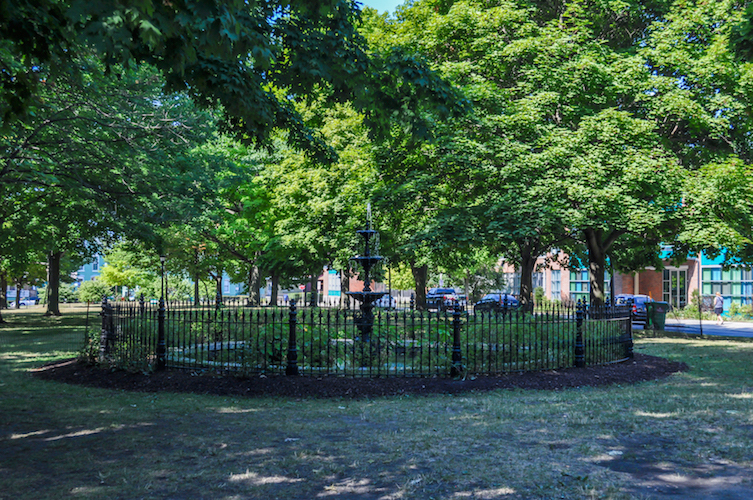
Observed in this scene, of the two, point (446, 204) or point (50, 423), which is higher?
point (446, 204)

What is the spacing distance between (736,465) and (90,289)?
3124 inches

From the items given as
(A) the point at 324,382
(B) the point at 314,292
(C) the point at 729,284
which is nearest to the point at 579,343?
(A) the point at 324,382

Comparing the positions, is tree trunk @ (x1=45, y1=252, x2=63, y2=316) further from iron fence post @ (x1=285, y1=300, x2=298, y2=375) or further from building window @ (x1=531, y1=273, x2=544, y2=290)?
building window @ (x1=531, y1=273, x2=544, y2=290)

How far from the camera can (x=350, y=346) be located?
11.6 m

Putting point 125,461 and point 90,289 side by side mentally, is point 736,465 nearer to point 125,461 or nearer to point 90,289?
point 125,461

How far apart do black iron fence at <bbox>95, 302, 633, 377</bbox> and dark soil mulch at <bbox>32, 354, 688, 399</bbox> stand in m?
0.35

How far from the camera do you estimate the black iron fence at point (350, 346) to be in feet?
34.8

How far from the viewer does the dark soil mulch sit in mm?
9555

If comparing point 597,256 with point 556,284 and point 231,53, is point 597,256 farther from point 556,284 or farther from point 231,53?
point 556,284

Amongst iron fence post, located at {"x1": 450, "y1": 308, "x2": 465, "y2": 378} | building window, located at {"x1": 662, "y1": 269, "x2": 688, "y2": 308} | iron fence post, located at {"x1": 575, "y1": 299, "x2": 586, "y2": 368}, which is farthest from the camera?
building window, located at {"x1": 662, "y1": 269, "x2": 688, "y2": 308}

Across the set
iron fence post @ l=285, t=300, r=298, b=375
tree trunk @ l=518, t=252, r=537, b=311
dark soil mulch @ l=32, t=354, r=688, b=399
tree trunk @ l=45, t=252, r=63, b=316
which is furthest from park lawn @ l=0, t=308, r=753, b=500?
tree trunk @ l=45, t=252, r=63, b=316

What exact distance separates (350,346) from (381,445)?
524 cm

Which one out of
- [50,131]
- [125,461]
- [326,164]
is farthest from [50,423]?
[50,131]

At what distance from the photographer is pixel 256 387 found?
9.68 meters
